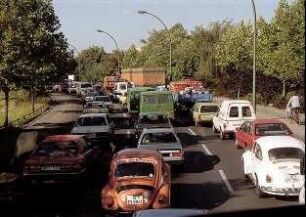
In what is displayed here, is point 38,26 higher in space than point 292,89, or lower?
higher

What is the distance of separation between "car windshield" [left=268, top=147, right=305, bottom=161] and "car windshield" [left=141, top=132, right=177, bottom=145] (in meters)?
5.08

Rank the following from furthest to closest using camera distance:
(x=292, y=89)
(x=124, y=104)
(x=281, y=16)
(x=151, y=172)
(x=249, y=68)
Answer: (x=249, y=68) < (x=124, y=104) < (x=292, y=89) < (x=281, y=16) < (x=151, y=172)

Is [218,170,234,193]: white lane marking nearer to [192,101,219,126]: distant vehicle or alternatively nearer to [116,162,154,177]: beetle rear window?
[116,162,154,177]: beetle rear window

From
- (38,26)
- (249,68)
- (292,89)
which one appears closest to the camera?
(38,26)

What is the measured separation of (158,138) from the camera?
19.5 metres

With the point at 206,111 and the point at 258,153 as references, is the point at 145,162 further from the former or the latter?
the point at 206,111

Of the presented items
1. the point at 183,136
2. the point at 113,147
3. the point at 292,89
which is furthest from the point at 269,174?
the point at 292,89

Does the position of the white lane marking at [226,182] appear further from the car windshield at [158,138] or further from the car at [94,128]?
the car at [94,128]

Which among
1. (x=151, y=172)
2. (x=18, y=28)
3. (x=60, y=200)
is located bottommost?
(x=60, y=200)

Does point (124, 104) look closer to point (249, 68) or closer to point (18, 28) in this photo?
point (249, 68)

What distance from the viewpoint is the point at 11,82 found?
3334 cm

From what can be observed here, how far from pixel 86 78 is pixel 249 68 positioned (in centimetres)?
6724

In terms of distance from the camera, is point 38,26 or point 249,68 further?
point 249,68

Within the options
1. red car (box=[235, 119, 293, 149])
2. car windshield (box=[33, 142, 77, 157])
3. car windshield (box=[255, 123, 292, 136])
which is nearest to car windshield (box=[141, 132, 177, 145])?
car windshield (box=[33, 142, 77, 157])
